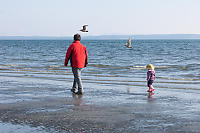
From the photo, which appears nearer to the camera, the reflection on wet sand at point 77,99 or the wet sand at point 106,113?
the wet sand at point 106,113

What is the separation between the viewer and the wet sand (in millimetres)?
5922

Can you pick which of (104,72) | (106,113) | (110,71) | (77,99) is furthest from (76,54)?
(110,71)

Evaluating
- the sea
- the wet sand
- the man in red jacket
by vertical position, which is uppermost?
the man in red jacket

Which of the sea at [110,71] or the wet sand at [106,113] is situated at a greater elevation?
the wet sand at [106,113]

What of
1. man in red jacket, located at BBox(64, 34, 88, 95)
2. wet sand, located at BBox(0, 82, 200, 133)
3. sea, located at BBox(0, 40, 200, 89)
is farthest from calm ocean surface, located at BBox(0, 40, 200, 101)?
wet sand, located at BBox(0, 82, 200, 133)

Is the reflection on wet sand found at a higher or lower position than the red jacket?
lower

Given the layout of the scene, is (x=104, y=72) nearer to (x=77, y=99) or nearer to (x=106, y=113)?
(x=77, y=99)

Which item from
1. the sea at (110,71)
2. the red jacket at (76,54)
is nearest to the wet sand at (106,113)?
the red jacket at (76,54)

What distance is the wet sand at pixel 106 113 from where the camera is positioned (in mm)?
5922

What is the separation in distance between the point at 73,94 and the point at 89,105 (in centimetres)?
205

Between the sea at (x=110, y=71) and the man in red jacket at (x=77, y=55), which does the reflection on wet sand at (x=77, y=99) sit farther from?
the sea at (x=110, y=71)

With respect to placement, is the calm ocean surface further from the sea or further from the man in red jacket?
the man in red jacket

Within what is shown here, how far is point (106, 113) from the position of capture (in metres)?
7.13

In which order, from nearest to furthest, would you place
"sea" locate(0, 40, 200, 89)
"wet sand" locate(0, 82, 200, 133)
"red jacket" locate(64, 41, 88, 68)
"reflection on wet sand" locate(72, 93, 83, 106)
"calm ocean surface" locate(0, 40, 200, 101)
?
"wet sand" locate(0, 82, 200, 133) < "reflection on wet sand" locate(72, 93, 83, 106) < "red jacket" locate(64, 41, 88, 68) < "calm ocean surface" locate(0, 40, 200, 101) < "sea" locate(0, 40, 200, 89)
